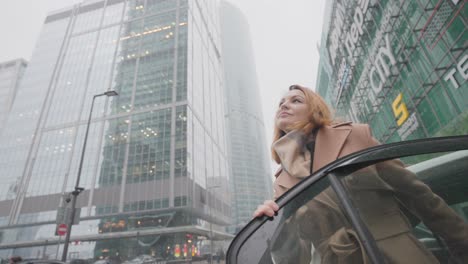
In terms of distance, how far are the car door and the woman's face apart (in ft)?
2.10

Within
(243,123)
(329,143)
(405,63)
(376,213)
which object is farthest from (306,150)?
(243,123)

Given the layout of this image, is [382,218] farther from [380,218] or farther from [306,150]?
[306,150]

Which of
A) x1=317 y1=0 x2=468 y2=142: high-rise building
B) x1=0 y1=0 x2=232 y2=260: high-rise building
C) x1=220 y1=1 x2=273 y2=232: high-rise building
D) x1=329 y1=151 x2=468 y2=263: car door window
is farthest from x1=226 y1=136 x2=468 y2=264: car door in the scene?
x1=220 y1=1 x2=273 y2=232: high-rise building

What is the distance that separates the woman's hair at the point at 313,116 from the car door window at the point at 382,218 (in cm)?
55

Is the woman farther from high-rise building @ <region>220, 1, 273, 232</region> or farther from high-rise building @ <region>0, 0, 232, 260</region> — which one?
high-rise building @ <region>220, 1, 273, 232</region>

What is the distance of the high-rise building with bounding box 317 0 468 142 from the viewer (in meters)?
10.9

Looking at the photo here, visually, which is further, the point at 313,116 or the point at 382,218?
the point at 313,116

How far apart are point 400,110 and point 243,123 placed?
109 m

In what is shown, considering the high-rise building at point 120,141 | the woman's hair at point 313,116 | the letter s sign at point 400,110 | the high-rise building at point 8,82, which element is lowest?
the woman's hair at point 313,116

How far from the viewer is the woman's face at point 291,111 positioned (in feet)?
5.75

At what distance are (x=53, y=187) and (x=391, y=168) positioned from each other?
4868cm

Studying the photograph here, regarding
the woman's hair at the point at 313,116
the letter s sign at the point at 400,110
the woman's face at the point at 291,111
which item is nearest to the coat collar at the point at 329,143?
the woman's hair at the point at 313,116

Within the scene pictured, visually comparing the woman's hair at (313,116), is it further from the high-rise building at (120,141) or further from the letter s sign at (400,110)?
the high-rise building at (120,141)

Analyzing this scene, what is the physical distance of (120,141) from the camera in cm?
4009
